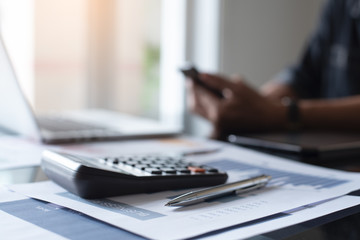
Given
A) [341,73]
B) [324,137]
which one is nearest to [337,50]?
[341,73]

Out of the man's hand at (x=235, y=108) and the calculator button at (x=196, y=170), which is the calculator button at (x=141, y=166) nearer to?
the calculator button at (x=196, y=170)

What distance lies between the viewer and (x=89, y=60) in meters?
2.30

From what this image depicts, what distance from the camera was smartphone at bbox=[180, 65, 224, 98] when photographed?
0.94m

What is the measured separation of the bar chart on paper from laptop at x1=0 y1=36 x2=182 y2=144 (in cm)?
27

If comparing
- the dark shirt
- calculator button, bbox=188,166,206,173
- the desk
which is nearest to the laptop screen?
calculator button, bbox=188,166,206,173

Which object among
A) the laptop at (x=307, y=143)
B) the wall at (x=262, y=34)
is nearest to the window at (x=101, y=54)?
the wall at (x=262, y=34)

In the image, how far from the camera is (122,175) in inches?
18.1

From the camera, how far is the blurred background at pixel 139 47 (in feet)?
7.15

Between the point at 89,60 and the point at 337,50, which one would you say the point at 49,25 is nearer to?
the point at 89,60

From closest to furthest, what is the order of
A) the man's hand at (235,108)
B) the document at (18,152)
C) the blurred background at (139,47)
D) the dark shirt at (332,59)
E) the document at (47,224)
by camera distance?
1. the document at (47,224)
2. the document at (18,152)
3. the man's hand at (235,108)
4. the dark shirt at (332,59)
5. the blurred background at (139,47)

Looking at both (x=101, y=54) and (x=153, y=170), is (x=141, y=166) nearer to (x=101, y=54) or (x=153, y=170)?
(x=153, y=170)

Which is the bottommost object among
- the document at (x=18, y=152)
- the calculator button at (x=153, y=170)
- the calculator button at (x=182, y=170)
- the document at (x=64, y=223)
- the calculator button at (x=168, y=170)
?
the document at (x=18, y=152)

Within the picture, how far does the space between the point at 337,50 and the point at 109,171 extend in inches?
48.4

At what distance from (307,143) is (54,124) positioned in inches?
18.0
